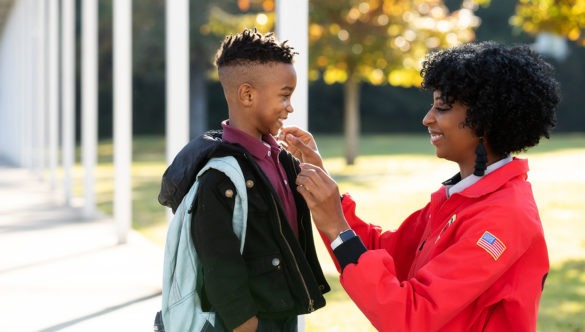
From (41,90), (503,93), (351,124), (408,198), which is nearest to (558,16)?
(408,198)

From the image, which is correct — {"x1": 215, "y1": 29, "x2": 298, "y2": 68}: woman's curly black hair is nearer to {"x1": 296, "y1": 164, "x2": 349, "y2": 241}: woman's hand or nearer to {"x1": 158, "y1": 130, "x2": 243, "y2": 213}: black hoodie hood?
{"x1": 158, "y1": 130, "x2": 243, "y2": 213}: black hoodie hood

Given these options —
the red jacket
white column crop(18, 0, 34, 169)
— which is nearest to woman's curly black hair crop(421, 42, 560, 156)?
the red jacket

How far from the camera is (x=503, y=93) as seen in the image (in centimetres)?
243

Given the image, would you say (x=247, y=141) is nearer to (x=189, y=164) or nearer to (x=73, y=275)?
(x=189, y=164)

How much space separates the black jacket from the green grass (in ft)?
8.13

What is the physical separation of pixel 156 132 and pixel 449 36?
20.0 meters

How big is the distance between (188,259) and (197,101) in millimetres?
33573

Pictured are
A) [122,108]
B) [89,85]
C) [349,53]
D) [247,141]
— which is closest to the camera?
[247,141]

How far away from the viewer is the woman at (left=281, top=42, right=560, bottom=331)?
91.7 inches

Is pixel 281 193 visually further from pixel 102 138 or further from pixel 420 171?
pixel 102 138

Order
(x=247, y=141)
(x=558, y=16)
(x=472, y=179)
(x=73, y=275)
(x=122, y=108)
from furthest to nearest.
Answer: (x=558, y=16) < (x=122, y=108) < (x=73, y=275) < (x=247, y=141) < (x=472, y=179)

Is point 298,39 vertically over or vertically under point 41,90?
over

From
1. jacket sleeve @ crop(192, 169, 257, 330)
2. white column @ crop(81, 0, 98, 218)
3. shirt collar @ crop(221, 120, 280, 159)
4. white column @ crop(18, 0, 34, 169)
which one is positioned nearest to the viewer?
jacket sleeve @ crop(192, 169, 257, 330)

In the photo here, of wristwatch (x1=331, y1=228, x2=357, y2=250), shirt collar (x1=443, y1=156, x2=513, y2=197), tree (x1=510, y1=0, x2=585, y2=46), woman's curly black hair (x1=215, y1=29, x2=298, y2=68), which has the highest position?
tree (x1=510, y1=0, x2=585, y2=46)
